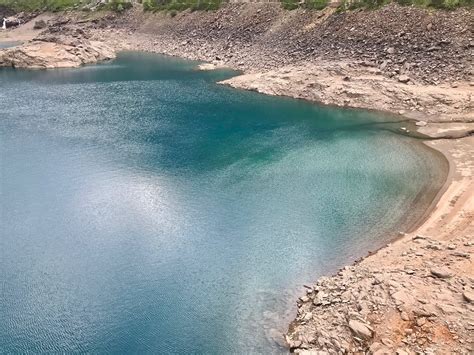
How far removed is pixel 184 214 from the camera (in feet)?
90.1

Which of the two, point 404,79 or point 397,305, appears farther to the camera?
point 404,79

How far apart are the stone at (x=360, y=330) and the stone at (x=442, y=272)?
4414 mm

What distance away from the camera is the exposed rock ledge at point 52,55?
7125cm

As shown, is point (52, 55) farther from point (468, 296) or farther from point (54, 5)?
point (468, 296)

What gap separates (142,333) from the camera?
18.6 m

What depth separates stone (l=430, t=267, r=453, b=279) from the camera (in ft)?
63.0

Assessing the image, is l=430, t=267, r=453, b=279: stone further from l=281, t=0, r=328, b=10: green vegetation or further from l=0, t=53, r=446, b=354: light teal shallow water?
l=281, t=0, r=328, b=10: green vegetation

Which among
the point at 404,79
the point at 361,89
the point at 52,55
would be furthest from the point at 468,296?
the point at 52,55

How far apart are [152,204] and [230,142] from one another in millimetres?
12903

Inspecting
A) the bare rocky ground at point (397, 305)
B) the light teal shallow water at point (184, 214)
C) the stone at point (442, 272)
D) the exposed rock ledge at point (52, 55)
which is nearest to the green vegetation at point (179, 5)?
the exposed rock ledge at point (52, 55)

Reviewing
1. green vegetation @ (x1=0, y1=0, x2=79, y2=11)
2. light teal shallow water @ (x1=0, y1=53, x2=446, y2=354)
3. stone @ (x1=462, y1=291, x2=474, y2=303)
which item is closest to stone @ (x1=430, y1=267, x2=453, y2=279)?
stone @ (x1=462, y1=291, x2=474, y2=303)

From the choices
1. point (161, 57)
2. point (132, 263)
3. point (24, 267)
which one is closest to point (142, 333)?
point (132, 263)

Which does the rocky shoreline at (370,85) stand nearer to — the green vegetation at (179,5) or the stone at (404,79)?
the stone at (404,79)

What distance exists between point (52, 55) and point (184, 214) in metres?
56.8
